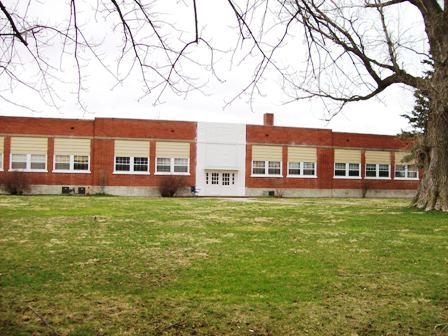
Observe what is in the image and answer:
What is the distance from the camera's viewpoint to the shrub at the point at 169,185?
38.4 metres

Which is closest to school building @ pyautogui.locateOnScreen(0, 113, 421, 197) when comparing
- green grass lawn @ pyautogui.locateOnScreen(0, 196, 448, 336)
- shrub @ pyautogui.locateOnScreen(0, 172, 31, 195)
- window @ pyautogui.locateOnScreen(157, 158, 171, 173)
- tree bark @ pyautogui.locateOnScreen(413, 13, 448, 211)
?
window @ pyautogui.locateOnScreen(157, 158, 171, 173)

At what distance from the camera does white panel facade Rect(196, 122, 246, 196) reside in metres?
40.4

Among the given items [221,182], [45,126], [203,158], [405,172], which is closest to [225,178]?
Result: [221,182]

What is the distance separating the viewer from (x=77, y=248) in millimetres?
10430

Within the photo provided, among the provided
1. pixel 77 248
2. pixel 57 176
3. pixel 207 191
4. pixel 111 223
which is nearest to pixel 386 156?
pixel 207 191

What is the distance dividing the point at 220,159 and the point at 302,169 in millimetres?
7780

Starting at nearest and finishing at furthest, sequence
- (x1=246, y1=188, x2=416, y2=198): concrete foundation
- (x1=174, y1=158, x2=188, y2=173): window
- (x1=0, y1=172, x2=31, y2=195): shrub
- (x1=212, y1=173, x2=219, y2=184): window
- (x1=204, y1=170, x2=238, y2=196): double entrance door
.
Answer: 1. (x1=0, y1=172, x2=31, y2=195): shrub
2. (x1=174, y1=158, x2=188, y2=173): window
3. (x1=204, y1=170, x2=238, y2=196): double entrance door
4. (x1=212, y1=173, x2=219, y2=184): window
5. (x1=246, y1=188, x2=416, y2=198): concrete foundation

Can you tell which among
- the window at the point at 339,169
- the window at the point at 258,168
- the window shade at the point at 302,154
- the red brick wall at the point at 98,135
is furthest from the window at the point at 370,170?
the red brick wall at the point at 98,135

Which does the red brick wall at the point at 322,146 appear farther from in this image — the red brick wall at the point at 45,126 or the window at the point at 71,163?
the red brick wall at the point at 45,126

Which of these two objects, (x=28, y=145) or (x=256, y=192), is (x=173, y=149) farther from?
(x=28, y=145)

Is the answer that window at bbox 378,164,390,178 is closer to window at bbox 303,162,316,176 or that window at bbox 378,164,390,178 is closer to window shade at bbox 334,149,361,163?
window shade at bbox 334,149,361,163

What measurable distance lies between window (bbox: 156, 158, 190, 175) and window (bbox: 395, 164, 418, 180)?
20.9m

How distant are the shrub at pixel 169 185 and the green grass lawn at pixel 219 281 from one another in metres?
24.2

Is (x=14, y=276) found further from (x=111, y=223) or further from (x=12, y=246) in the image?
(x=111, y=223)
